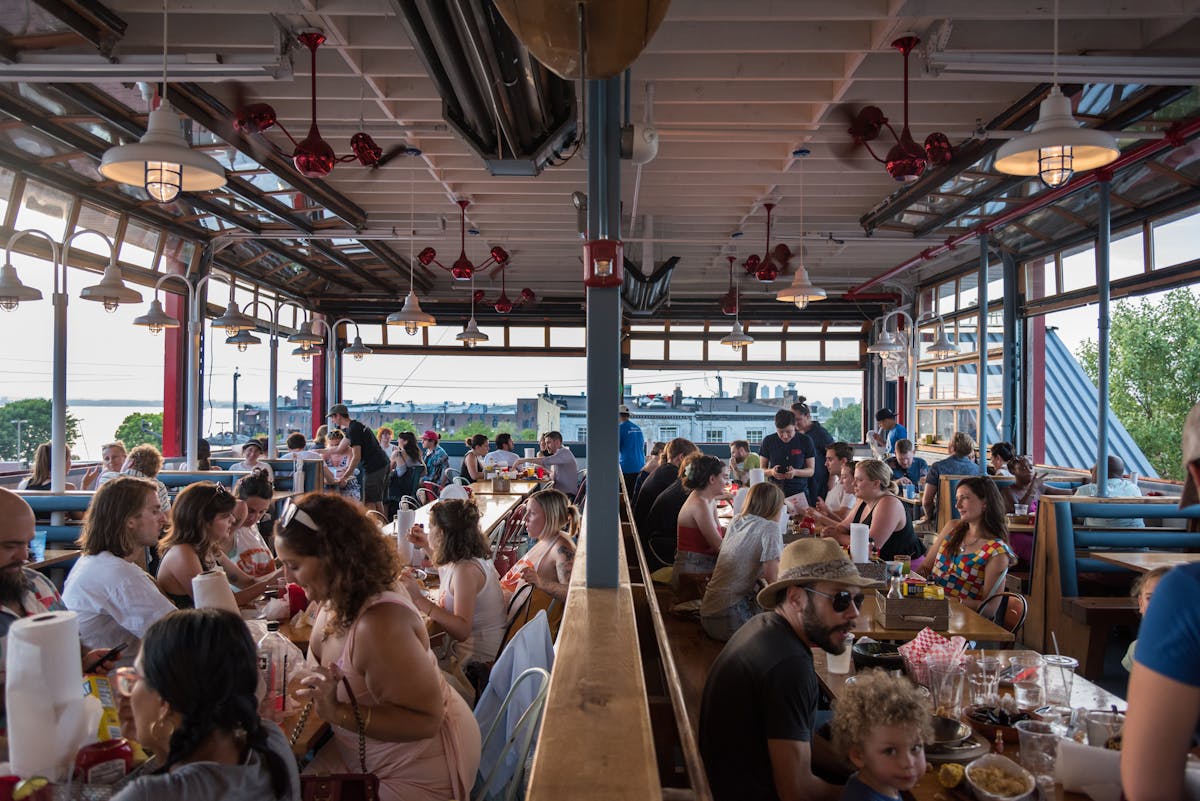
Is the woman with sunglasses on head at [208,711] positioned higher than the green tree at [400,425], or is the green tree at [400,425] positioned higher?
the green tree at [400,425]

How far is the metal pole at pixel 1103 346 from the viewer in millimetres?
6590

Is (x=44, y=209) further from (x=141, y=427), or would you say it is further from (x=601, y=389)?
(x=601, y=389)

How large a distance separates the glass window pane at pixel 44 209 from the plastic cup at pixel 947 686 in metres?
7.59

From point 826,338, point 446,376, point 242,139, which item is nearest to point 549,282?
point 446,376

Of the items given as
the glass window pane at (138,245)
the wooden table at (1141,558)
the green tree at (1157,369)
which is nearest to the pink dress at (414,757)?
the wooden table at (1141,558)

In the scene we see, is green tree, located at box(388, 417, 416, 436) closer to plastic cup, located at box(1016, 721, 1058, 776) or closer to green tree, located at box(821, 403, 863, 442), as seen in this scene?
green tree, located at box(821, 403, 863, 442)

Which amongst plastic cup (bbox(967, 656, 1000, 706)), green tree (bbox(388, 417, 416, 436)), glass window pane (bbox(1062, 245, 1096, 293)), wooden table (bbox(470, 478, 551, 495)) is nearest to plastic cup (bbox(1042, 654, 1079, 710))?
plastic cup (bbox(967, 656, 1000, 706))

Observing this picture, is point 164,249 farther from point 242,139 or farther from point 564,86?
point 564,86

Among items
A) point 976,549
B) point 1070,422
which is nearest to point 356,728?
point 976,549

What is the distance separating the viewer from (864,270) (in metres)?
13.0

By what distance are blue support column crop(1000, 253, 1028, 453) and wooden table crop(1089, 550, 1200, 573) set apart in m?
4.64

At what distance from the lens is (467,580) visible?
3.45m

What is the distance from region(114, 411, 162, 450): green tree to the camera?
34.5 ft

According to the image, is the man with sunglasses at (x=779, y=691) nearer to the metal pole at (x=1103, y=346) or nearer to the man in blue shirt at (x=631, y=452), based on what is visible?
the metal pole at (x=1103, y=346)
